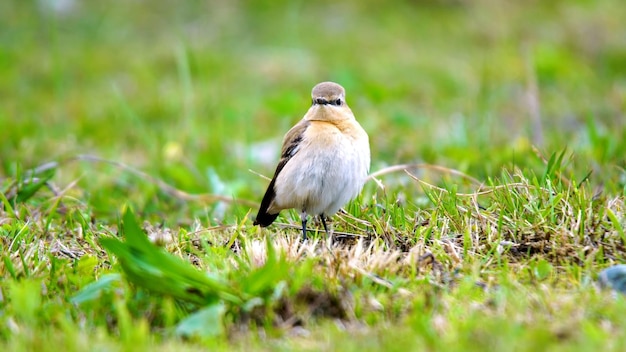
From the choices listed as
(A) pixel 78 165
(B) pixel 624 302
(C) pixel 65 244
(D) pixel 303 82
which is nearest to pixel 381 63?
(D) pixel 303 82

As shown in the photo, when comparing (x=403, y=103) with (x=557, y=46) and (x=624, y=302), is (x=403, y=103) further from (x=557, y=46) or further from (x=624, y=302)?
(x=624, y=302)

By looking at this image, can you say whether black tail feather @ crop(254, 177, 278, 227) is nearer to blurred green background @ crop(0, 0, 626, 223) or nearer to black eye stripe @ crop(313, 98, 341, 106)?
black eye stripe @ crop(313, 98, 341, 106)

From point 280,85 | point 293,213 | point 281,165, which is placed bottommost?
point 293,213

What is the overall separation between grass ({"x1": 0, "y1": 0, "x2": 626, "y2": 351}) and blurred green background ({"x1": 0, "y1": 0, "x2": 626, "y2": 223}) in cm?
4

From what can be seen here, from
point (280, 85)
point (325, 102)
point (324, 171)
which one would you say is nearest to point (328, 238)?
point (324, 171)

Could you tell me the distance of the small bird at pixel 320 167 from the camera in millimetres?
5078

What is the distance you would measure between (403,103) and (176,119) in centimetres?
285

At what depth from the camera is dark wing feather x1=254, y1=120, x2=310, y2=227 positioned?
212 inches

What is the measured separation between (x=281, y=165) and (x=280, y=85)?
6.10 metres

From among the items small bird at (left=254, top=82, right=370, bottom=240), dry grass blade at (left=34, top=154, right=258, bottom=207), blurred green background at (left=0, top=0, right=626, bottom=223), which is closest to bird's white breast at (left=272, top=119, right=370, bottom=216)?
small bird at (left=254, top=82, right=370, bottom=240)

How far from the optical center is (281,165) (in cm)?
556

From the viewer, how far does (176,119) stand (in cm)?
998

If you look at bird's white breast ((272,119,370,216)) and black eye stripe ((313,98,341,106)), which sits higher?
black eye stripe ((313,98,341,106))

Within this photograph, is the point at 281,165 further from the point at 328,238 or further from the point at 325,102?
the point at 328,238
